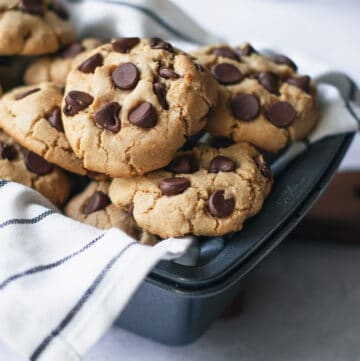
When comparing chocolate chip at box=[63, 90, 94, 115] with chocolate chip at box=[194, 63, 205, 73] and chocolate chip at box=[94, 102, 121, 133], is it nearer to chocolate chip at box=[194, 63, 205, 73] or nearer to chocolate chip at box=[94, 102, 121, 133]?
chocolate chip at box=[94, 102, 121, 133]

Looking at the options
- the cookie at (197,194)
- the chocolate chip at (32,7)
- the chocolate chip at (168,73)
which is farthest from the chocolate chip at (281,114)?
the chocolate chip at (32,7)

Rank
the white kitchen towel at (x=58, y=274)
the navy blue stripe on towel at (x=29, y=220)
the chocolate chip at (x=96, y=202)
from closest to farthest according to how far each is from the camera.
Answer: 1. the white kitchen towel at (x=58, y=274)
2. the navy blue stripe on towel at (x=29, y=220)
3. the chocolate chip at (x=96, y=202)

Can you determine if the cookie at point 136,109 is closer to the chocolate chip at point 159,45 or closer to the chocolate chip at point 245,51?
the chocolate chip at point 159,45

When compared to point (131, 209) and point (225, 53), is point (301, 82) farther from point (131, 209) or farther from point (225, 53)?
point (131, 209)

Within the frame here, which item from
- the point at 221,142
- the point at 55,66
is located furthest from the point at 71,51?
the point at 221,142

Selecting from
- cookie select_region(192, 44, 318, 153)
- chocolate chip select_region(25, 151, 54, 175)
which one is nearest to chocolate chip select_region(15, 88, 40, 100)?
chocolate chip select_region(25, 151, 54, 175)

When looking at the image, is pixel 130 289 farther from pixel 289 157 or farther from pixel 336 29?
pixel 336 29

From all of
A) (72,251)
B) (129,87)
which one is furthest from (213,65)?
(72,251)
